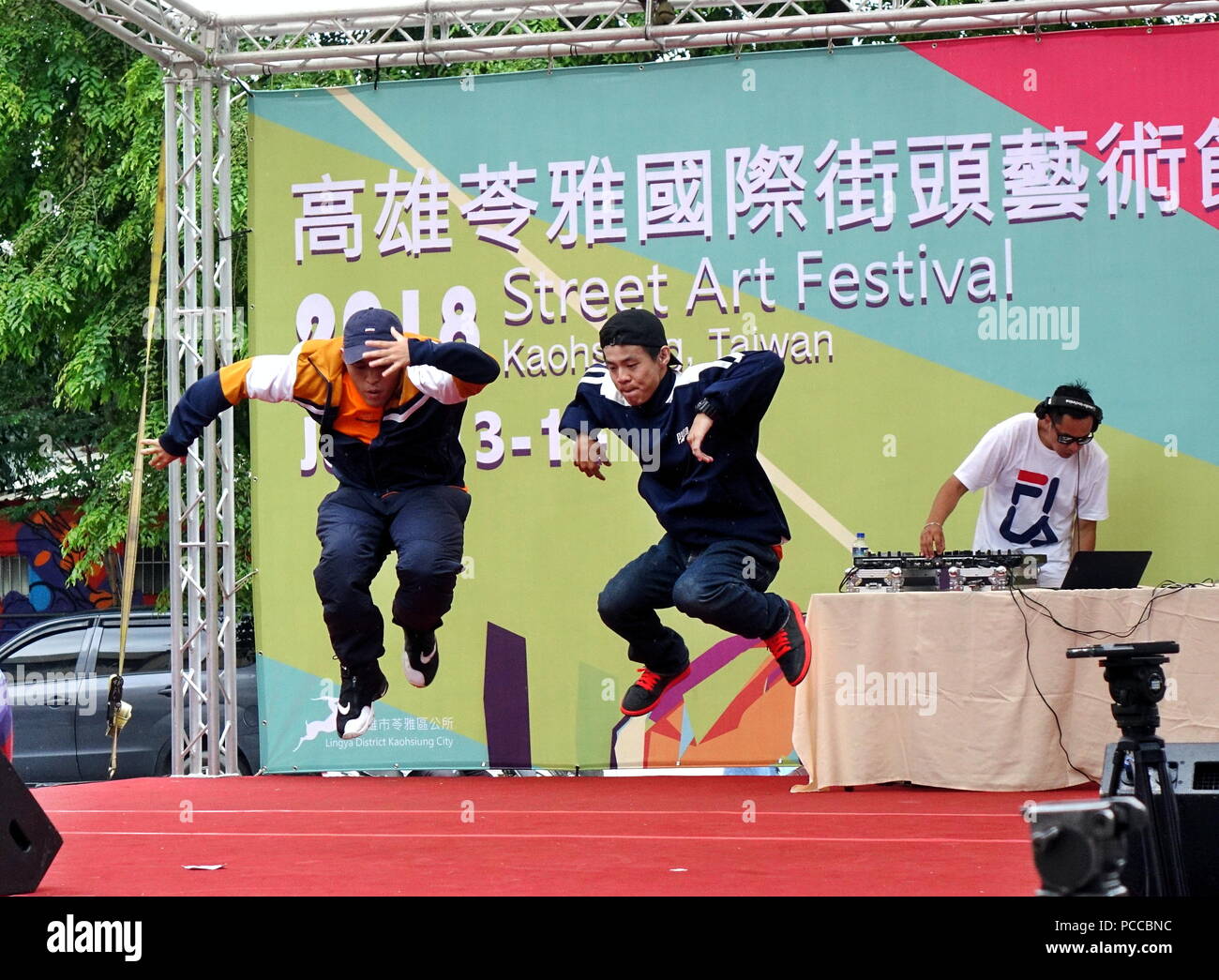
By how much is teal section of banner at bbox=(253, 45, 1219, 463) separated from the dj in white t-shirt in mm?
394

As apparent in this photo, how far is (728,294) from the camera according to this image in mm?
8094

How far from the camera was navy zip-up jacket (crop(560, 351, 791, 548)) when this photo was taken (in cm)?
588

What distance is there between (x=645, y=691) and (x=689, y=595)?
0.80 m

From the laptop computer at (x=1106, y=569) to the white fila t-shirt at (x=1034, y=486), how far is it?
2.16 ft

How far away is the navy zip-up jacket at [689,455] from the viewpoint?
5.88 m

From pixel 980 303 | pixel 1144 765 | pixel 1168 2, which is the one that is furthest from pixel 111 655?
pixel 1144 765

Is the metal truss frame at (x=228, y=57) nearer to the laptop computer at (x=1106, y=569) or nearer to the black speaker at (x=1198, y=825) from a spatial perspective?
the laptop computer at (x=1106, y=569)

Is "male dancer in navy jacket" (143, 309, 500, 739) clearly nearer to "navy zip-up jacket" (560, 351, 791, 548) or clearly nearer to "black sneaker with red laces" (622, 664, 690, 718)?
"navy zip-up jacket" (560, 351, 791, 548)

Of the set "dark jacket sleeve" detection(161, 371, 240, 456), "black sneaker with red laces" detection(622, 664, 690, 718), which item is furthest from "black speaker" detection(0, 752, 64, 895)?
"black sneaker with red laces" detection(622, 664, 690, 718)

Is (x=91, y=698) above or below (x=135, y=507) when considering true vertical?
below

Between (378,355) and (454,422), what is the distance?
0.66 m

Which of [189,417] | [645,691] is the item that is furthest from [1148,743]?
[189,417]

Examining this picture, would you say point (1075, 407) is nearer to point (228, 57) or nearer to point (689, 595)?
point (689, 595)

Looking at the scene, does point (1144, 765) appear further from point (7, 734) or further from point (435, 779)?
point (435, 779)
